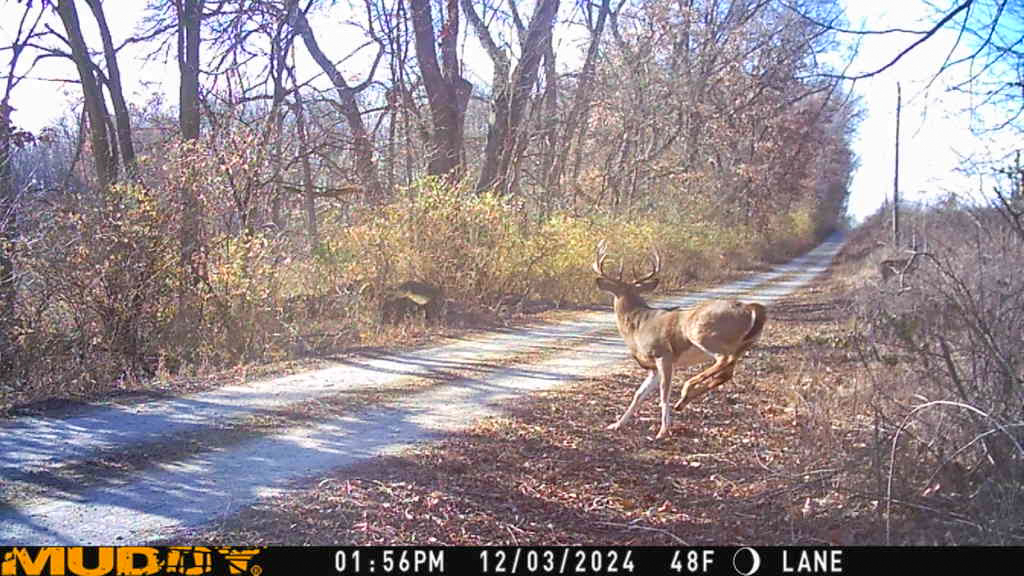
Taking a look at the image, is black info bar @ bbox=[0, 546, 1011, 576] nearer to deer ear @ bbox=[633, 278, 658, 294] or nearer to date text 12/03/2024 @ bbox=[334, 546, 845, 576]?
date text 12/03/2024 @ bbox=[334, 546, 845, 576]

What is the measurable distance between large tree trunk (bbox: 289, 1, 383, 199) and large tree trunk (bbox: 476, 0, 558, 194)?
3657 millimetres

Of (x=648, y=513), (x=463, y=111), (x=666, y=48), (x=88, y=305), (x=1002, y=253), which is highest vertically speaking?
(x=666, y=48)

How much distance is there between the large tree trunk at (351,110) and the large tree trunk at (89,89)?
4699 mm

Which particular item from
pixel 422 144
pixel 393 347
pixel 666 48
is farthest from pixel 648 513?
pixel 666 48

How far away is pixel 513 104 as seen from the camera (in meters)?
25.8

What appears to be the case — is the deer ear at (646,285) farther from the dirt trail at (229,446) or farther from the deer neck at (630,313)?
the dirt trail at (229,446)

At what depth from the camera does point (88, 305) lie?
11.7 meters

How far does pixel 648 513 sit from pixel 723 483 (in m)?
1.04

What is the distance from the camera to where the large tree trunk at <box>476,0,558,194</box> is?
2502 centimetres

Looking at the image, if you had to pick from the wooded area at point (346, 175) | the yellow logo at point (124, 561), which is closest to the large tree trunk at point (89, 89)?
the wooded area at point (346, 175)

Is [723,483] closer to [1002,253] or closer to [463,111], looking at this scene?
[1002,253]

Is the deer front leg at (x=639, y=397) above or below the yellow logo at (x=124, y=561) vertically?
above

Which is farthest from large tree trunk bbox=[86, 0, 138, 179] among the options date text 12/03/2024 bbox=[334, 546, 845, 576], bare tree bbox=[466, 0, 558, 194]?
date text 12/03/2024 bbox=[334, 546, 845, 576]

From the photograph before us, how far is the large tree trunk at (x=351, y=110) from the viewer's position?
65.0 feet
